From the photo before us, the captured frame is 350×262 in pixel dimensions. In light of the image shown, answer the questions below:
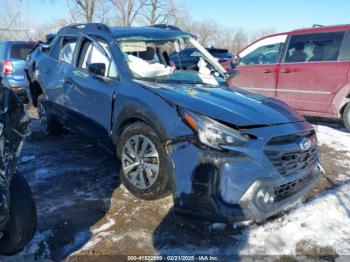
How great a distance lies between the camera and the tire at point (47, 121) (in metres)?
5.89

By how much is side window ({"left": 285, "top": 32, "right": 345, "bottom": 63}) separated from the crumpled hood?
342 cm

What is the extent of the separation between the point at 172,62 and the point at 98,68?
1410 millimetres

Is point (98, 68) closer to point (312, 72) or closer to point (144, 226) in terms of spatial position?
point (144, 226)

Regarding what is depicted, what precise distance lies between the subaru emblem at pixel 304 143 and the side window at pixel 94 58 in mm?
2103

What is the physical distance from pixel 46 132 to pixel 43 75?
96 centimetres

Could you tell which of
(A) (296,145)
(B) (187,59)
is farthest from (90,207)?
(B) (187,59)

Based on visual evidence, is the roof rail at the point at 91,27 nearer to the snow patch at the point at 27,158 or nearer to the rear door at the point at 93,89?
the rear door at the point at 93,89

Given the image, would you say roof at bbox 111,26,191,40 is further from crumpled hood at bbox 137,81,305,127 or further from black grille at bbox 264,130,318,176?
black grille at bbox 264,130,318,176

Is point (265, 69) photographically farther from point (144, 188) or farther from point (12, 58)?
point (12, 58)

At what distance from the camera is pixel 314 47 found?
707 cm

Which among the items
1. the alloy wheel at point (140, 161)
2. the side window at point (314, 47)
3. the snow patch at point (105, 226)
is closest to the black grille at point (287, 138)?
the alloy wheel at point (140, 161)

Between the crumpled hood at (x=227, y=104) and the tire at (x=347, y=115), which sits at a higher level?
the crumpled hood at (x=227, y=104)

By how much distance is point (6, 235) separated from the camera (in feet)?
9.00

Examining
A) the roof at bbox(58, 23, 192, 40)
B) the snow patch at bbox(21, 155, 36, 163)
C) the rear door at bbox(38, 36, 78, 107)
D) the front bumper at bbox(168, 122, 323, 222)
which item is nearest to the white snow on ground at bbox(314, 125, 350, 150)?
the roof at bbox(58, 23, 192, 40)
